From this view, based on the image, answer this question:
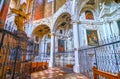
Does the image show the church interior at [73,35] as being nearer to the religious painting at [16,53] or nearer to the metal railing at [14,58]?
the metal railing at [14,58]

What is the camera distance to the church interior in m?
4.41

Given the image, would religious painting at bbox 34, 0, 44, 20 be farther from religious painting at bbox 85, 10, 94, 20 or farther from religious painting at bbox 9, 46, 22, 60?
religious painting at bbox 9, 46, 22, 60

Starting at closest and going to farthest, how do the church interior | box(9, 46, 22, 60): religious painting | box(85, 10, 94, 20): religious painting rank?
box(9, 46, 22, 60): religious painting, the church interior, box(85, 10, 94, 20): religious painting

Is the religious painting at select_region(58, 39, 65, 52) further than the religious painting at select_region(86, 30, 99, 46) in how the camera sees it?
Yes

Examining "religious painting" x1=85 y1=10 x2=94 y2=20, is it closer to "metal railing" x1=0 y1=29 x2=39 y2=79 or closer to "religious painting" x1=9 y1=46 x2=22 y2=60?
"metal railing" x1=0 y1=29 x2=39 y2=79

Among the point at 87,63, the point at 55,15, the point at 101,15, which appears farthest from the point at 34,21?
the point at 87,63

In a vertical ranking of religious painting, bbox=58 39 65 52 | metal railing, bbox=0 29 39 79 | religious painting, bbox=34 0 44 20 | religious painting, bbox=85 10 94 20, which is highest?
religious painting, bbox=34 0 44 20

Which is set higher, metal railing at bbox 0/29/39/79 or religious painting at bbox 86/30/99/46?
religious painting at bbox 86/30/99/46

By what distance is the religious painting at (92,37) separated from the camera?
27.4 ft

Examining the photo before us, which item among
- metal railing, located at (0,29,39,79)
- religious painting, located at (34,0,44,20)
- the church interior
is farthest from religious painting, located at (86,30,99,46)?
religious painting, located at (34,0,44,20)

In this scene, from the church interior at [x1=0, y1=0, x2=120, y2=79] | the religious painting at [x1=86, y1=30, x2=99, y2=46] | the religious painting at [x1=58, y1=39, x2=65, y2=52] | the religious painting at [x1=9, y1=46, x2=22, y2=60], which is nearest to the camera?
the religious painting at [x1=9, y1=46, x2=22, y2=60]

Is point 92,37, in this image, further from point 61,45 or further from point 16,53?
point 16,53

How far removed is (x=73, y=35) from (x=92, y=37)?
2115 millimetres

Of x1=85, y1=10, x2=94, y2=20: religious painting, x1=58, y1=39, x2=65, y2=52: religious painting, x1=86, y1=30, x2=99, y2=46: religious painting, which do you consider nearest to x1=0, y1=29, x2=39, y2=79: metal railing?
x1=86, y1=30, x2=99, y2=46: religious painting
